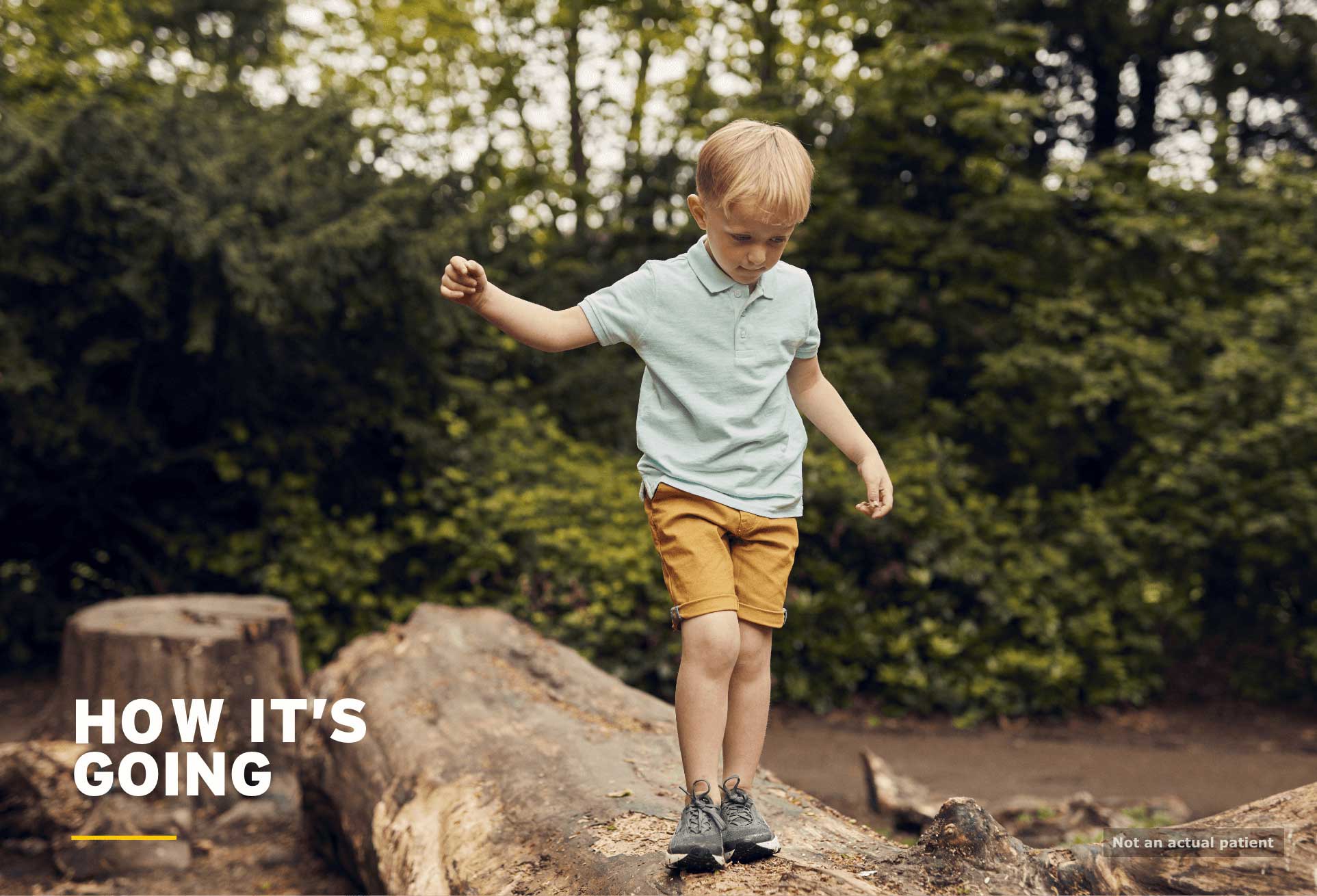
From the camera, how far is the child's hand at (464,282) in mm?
2277

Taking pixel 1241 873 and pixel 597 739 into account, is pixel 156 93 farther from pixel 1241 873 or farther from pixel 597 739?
pixel 1241 873

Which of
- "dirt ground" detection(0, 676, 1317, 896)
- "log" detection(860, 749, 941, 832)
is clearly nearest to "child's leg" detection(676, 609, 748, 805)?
"dirt ground" detection(0, 676, 1317, 896)

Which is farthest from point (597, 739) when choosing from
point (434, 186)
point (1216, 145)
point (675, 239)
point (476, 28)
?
point (476, 28)

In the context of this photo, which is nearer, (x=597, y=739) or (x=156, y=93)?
(x=597, y=739)

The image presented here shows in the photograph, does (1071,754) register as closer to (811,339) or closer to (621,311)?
(811,339)

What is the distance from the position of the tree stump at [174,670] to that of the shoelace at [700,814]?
3.33 metres

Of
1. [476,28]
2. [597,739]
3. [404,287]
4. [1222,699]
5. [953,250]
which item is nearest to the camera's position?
[597,739]

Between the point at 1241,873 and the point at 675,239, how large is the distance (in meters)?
8.44

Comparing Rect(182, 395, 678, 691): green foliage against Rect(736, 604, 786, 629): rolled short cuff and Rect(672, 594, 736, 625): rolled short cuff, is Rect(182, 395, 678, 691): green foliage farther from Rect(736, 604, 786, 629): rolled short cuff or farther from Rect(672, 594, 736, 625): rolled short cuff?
Rect(672, 594, 736, 625): rolled short cuff

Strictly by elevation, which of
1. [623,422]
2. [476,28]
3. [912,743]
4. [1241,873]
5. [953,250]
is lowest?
[912,743]

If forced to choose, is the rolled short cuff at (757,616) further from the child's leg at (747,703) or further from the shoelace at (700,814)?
the shoelace at (700,814)

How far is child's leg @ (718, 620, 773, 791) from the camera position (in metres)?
2.64

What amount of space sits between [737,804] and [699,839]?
8.3 inches

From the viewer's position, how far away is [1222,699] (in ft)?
27.7
